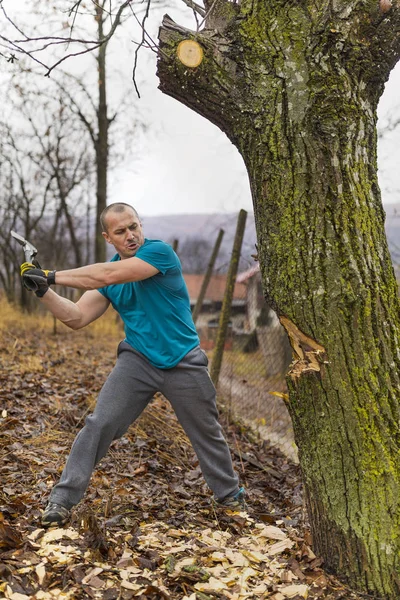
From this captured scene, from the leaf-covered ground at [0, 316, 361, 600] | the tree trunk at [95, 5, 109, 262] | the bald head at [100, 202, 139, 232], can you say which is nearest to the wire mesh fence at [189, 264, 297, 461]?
the leaf-covered ground at [0, 316, 361, 600]

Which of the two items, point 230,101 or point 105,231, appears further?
point 105,231

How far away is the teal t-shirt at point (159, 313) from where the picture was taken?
365cm

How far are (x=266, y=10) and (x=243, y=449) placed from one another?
3738 mm

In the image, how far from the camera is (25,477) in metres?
3.92

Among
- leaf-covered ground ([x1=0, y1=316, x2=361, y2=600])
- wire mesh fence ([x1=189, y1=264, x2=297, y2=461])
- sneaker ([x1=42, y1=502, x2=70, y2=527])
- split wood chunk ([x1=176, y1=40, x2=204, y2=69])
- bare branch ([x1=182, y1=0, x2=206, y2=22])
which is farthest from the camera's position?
wire mesh fence ([x1=189, y1=264, x2=297, y2=461])

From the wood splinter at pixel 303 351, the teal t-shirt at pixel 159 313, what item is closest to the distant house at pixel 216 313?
the teal t-shirt at pixel 159 313

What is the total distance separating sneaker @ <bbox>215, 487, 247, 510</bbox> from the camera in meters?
3.79

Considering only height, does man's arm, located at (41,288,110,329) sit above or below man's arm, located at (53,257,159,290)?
below

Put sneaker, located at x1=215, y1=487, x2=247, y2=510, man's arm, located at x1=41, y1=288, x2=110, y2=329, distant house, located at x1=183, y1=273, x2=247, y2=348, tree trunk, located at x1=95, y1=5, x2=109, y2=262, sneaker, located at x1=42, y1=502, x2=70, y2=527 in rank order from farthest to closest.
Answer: tree trunk, located at x1=95, y1=5, x2=109, y2=262 < distant house, located at x1=183, y1=273, x2=247, y2=348 < sneaker, located at x1=215, y1=487, x2=247, y2=510 < man's arm, located at x1=41, y1=288, x2=110, y2=329 < sneaker, located at x1=42, y1=502, x2=70, y2=527

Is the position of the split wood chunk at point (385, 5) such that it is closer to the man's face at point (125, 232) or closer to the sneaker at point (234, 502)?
the man's face at point (125, 232)

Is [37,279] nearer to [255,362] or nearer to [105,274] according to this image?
[105,274]

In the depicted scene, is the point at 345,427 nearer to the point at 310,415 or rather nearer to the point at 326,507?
the point at 310,415

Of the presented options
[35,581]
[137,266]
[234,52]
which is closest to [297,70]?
[234,52]

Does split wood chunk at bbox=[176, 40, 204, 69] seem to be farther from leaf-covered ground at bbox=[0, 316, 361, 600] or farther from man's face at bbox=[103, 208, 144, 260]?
leaf-covered ground at bbox=[0, 316, 361, 600]
